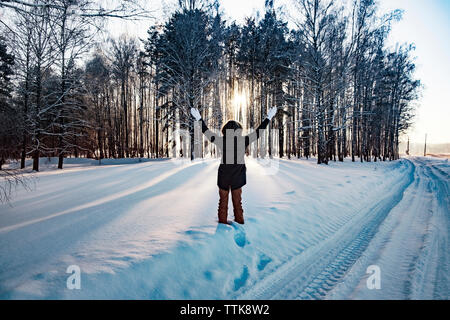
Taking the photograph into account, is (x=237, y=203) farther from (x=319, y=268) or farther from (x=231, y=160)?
(x=319, y=268)

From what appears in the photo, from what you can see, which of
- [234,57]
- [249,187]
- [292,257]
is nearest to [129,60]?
[234,57]

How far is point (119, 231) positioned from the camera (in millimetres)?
3205

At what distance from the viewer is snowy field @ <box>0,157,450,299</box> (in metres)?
2.21

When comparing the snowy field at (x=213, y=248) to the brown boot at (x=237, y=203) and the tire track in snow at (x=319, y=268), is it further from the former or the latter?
the brown boot at (x=237, y=203)

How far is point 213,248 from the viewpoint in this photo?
2.85 meters

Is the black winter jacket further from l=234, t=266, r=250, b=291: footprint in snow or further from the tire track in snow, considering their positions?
→ the tire track in snow

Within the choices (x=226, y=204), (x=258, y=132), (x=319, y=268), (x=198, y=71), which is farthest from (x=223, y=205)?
(x=198, y=71)

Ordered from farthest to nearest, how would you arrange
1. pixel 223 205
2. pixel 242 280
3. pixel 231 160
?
pixel 223 205 → pixel 231 160 → pixel 242 280

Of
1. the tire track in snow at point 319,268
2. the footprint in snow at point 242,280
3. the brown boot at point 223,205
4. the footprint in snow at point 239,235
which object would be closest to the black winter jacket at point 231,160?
the brown boot at point 223,205

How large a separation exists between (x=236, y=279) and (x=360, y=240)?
2.53 m

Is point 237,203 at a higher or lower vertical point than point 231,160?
lower
